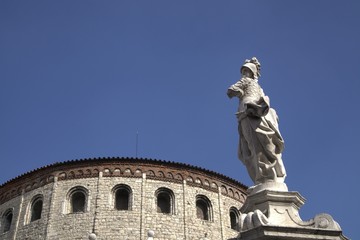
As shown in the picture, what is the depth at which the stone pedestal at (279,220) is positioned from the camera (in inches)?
150

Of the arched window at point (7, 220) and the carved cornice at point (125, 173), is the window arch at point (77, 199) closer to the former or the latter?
the carved cornice at point (125, 173)

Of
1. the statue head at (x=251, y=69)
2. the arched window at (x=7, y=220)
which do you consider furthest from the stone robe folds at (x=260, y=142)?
the arched window at (x=7, y=220)

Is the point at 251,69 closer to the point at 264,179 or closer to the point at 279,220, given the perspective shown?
the point at 264,179

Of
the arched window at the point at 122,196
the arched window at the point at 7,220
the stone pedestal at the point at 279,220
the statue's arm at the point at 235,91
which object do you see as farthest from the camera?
the arched window at the point at 7,220

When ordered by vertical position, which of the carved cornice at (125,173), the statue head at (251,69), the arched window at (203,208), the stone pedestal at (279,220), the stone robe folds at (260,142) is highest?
the carved cornice at (125,173)

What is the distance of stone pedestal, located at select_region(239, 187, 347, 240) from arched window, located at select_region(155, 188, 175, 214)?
77.7 feet

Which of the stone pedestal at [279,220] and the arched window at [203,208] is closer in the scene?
the stone pedestal at [279,220]

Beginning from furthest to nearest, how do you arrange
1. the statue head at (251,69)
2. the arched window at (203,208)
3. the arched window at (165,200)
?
the arched window at (203,208)
the arched window at (165,200)
the statue head at (251,69)

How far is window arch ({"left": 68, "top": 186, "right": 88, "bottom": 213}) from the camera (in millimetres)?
27498

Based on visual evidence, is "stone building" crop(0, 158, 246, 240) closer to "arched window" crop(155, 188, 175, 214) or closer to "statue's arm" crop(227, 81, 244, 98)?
"arched window" crop(155, 188, 175, 214)

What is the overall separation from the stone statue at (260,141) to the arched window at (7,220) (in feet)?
90.7

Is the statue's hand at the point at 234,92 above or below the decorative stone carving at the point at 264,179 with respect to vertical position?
above

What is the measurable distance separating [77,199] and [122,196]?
262cm

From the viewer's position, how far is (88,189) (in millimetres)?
27625
